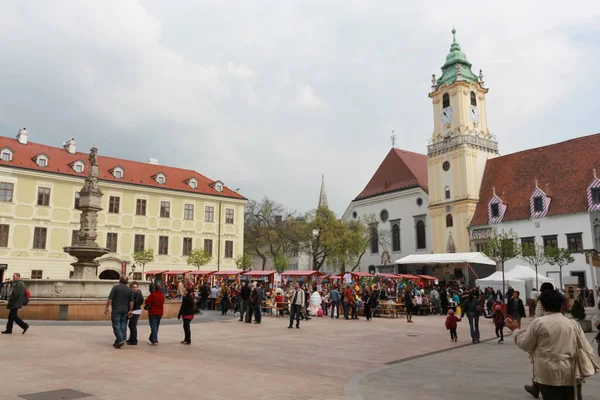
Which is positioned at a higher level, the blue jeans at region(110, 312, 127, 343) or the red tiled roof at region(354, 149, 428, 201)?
the red tiled roof at region(354, 149, 428, 201)

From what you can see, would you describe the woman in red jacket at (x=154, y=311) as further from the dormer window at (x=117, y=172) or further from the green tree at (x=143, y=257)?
the dormer window at (x=117, y=172)

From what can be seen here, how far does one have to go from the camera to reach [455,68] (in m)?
52.3

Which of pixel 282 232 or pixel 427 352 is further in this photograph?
pixel 282 232

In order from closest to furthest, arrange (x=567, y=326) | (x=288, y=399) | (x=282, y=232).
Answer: (x=567, y=326) < (x=288, y=399) < (x=282, y=232)

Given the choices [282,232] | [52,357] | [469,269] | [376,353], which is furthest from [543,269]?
[52,357]

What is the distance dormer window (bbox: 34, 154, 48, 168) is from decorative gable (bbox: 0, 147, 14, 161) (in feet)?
5.80

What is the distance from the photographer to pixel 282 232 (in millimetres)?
58625

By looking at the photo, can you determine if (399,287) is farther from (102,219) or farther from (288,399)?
(288,399)

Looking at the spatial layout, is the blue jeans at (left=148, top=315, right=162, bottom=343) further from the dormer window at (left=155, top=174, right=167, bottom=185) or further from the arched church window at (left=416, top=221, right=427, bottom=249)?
the arched church window at (left=416, top=221, right=427, bottom=249)

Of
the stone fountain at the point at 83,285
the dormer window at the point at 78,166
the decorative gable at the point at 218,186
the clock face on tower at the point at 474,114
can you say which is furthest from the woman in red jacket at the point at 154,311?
the clock face on tower at the point at 474,114

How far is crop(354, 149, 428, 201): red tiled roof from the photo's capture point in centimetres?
5704

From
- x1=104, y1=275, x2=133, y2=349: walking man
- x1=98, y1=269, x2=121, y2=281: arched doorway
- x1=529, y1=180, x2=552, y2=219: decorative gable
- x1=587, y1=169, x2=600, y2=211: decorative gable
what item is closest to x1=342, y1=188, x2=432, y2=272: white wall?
x1=529, y1=180, x2=552, y2=219: decorative gable

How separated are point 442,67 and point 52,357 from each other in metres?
53.0

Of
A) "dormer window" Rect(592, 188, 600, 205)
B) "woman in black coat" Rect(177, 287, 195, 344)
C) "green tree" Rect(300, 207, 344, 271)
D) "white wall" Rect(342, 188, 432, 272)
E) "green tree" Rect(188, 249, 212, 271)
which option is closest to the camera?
"woman in black coat" Rect(177, 287, 195, 344)
